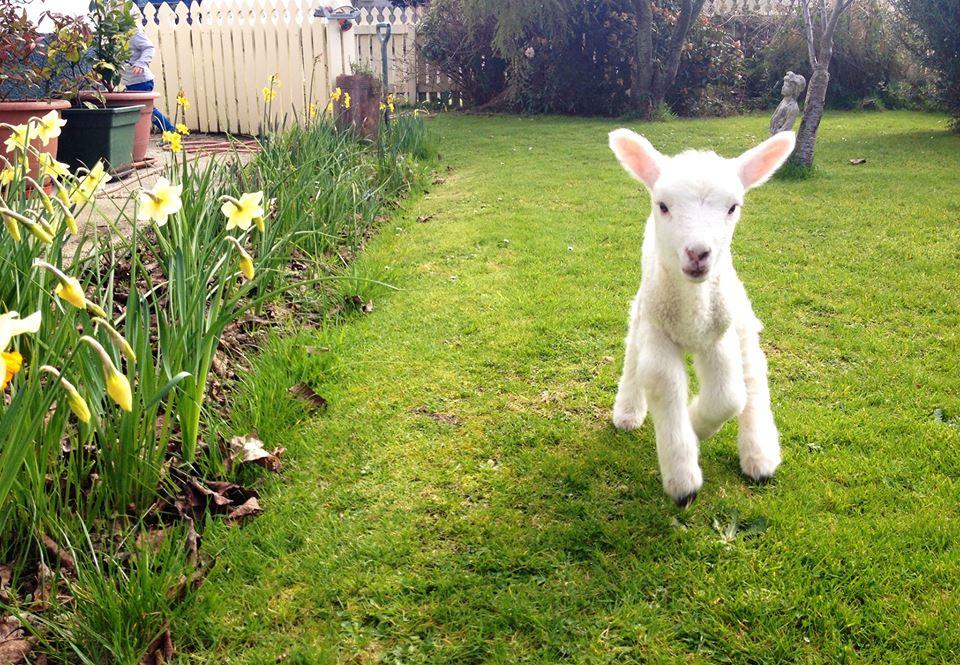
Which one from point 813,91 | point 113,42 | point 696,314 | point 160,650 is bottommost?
point 160,650

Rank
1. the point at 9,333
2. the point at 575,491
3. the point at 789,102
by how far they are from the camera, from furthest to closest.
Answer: the point at 789,102 → the point at 575,491 → the point at 9,333

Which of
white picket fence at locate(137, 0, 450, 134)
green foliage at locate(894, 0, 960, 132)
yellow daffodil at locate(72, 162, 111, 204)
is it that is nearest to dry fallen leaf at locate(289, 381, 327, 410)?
yellow daffodil at locate(72, 162, 111, 204)

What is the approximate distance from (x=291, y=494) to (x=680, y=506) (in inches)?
58.0

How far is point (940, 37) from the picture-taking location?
11.1m

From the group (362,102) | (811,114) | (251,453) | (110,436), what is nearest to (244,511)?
(251,453)

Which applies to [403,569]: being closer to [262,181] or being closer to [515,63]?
[262,181]

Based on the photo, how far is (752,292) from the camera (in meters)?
4.87

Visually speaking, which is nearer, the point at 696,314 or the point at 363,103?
the point at 696,314

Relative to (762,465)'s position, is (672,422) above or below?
above

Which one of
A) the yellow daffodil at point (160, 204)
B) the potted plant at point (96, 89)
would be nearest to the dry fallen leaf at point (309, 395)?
the yellow daffodil at point (160, 204)

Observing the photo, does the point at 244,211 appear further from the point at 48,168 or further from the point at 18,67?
the point at 18,67

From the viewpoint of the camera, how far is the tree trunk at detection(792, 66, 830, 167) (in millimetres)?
8016

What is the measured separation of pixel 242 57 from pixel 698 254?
10306 millimetres

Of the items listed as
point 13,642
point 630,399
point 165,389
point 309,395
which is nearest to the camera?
point 13,642
